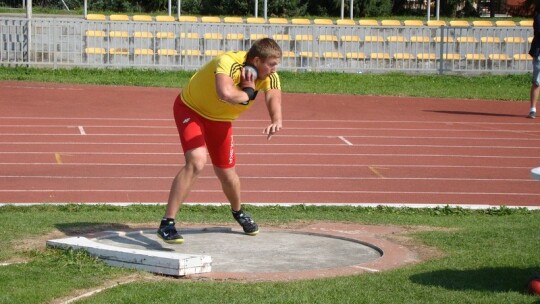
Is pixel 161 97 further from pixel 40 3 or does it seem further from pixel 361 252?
pixel 40 3

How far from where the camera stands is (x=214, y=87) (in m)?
8.58

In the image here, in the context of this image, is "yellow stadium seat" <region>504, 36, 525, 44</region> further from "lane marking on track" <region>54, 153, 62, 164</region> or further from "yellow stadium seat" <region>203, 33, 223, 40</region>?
"lane marking on track" <region>54, 153, 62, 164</region>

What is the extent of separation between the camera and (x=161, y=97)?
23203 mm

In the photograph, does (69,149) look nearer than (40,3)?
Yes

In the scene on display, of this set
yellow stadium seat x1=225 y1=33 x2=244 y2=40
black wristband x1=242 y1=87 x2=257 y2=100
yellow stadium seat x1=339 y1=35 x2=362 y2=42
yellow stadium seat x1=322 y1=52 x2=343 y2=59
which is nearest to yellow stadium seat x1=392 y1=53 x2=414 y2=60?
yellow stadium seat x1=339 y1=35 x2=362 y2=42

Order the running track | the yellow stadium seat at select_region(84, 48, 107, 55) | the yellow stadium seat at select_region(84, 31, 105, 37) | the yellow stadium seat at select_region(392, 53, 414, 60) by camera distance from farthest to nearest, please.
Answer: the yellow stadium seat at select_region(392, 53, 414, 60) → the yellow stadium seat at select_region(84, 48, 107, 55) → the yellow stadium seat at select_region(84, 31, 105, 37) → the running track

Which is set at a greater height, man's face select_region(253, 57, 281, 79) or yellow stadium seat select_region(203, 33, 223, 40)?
man's face select_region(253, 57, 281, 79)

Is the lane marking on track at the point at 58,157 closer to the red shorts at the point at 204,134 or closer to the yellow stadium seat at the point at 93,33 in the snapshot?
the red shorts at the point at 204,134

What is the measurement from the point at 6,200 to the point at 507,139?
980 cm

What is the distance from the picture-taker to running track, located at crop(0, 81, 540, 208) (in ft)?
44.3

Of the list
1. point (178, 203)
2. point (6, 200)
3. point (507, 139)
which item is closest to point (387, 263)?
point (178, 203)

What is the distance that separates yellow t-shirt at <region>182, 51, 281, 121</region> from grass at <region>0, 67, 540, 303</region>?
1.63 m

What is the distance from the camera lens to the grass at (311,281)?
684 centimetres

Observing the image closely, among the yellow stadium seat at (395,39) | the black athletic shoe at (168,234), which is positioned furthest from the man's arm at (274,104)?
the yellow stadium seat at (395,39)
